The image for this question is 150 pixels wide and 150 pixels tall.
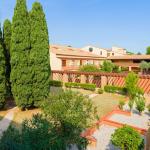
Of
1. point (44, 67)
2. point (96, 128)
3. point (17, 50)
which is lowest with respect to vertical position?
point (96, 128)

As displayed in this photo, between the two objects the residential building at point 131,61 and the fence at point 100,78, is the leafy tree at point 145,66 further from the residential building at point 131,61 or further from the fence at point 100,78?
the fence at point 100,78

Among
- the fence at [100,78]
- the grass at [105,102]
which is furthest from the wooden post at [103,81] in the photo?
the grass at [105,102]

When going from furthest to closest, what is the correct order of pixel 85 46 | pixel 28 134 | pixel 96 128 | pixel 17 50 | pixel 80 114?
pixel 85 46 < pixel 17 50 < pixel 96 128 < pixel 80 114 < pixel 28 134

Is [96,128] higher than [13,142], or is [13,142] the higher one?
[13,142]

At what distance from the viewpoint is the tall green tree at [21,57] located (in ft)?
53.1

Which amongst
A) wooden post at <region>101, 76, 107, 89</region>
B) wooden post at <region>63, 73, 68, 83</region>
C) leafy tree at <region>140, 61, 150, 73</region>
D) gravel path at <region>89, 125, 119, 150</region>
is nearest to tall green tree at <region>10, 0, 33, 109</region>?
gravel path at <region>89, 125, 119, 150</region>

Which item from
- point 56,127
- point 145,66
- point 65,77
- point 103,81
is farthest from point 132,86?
point 145,66

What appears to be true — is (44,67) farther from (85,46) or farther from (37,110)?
(85,46)

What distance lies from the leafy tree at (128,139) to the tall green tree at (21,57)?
29.6 ft

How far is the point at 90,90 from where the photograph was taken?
961 inches

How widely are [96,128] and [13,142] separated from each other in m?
7.97

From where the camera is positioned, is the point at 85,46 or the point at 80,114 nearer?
the point at 80,114

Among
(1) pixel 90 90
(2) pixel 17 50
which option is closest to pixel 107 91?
(1) pixel 90 90

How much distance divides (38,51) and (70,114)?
26.4 feet
